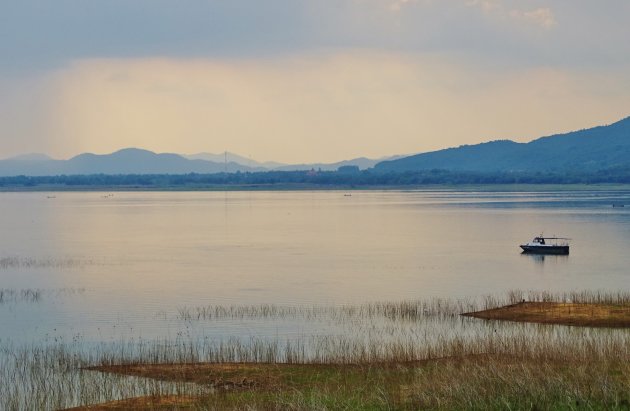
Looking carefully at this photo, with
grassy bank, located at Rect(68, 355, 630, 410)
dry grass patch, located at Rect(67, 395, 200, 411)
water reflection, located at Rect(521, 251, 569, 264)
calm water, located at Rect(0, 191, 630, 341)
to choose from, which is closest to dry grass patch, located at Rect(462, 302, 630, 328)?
calm water, located at Rect(0, 191, 630, 341)

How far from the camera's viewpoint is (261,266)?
8600 centimetres

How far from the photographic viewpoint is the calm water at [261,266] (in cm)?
5741

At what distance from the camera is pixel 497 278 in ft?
246

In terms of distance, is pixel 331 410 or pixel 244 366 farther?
pixel 244 366

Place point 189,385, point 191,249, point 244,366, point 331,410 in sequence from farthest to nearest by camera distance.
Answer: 1. point 191,249
2. point 244,366
3. point 189,385
4. point 331,410

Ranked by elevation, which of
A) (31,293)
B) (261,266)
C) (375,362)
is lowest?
(261,266)

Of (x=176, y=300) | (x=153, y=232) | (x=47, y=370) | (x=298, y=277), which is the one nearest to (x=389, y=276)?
(x=298, y=277)

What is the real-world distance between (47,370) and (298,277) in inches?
1553

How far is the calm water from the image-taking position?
57406 mm

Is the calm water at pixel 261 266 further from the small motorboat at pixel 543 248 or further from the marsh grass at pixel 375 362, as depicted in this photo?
the marsh grass at pixel 375 362

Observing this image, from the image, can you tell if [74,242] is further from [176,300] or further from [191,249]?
[176,300]

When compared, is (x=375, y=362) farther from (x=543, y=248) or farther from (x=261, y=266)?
(x=543, y=248)

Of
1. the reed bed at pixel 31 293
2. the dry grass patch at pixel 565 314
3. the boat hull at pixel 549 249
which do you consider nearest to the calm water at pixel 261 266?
the reed bed at pixel 31 293

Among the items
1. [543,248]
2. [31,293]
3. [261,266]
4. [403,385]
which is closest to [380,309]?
[31,293]
